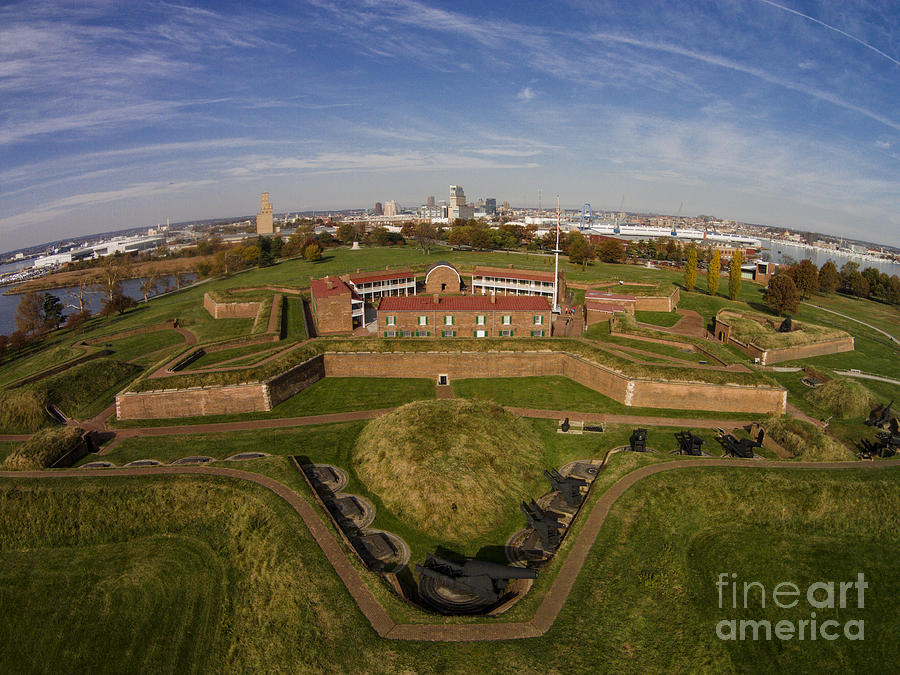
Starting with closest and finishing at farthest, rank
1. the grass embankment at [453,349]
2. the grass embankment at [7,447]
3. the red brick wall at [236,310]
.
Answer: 1. the grass embankment at [7,447]
2. the grass embankment at [453,349]
3. the red brick wall at [236,310]

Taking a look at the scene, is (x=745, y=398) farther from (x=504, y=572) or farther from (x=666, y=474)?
(x=504, y=572)

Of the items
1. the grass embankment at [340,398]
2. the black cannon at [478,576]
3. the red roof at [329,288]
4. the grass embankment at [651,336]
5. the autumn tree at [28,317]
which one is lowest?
the black cannon at [478,576]

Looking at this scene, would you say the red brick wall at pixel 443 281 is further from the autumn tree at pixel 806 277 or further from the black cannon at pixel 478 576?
the autumn tree at pixel 806 277

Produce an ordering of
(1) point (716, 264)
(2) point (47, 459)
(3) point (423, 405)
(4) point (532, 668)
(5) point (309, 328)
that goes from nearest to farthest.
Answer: (4) point (532, 668) → (2) point (47, 459) → (3) point (423, 405) → (5) point (309, 328) → (1) point (716, 264)

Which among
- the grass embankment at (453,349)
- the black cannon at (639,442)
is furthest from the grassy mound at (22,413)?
the black cannon at (639,442)

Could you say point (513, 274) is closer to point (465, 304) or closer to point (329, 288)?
point (465, 304)

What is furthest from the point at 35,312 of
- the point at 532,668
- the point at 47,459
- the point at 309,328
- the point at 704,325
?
the point at 704,325

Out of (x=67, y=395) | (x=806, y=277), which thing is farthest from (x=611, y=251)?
(x=67, y=395)
